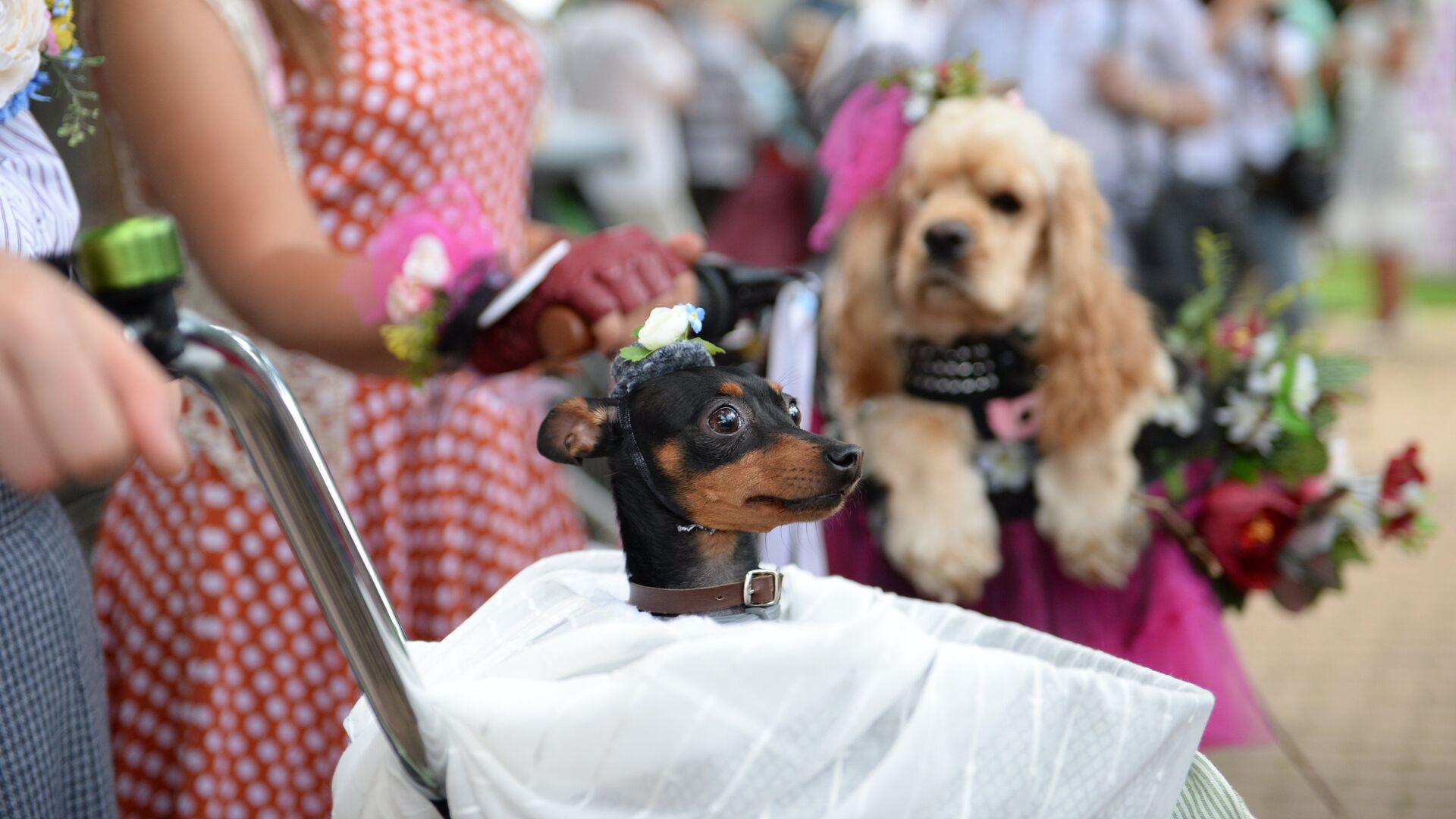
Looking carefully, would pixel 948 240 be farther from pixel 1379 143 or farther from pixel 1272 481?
pixel 1379 143

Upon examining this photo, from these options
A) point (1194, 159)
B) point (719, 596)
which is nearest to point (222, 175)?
point (719, 596)

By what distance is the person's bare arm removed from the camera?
108 cm

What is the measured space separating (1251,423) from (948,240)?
521 millimetres

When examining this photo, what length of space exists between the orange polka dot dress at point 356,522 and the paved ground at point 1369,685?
1.54 m

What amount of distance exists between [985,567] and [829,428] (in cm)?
31

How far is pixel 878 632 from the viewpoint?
806 mm

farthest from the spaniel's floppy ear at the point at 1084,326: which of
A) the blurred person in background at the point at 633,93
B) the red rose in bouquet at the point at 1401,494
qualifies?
the blurred person in background at the point at 633,93

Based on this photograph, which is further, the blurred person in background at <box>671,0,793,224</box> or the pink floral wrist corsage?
the blurred person in background at <box>671,0,793,224</box>

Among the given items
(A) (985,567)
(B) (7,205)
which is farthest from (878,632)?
(A) (985,567)

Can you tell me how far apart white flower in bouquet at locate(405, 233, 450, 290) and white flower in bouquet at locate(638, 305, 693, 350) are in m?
0.31

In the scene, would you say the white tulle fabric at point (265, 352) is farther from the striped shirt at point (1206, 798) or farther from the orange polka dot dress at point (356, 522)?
the striped shirt at point (1206, 798)

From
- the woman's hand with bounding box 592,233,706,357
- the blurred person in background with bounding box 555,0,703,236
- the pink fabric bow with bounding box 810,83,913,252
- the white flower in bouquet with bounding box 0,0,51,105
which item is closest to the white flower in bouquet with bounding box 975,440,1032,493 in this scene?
the pink fabric bow with bounding box 810,83,913,252

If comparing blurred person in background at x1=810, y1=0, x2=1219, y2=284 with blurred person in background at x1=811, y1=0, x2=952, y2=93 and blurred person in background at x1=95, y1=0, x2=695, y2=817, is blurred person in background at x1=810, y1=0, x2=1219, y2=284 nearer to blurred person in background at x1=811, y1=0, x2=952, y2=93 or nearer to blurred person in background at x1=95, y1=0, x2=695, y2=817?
blurred person in background at x1=811, y1=0, x2=952, y2=93

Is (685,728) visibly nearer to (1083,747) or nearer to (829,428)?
(1083,747)
